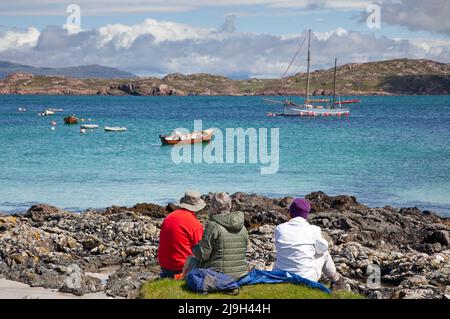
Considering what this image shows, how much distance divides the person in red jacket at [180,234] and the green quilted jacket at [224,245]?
1.01 m

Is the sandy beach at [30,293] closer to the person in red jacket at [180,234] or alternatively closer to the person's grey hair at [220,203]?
the person in red jacket at [180,234]

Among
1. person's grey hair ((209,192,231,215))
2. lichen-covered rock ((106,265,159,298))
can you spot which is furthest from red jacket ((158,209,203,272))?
person's grey hair ((209,192,231,215))

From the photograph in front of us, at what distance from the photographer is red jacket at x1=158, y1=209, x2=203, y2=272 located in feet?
45.0

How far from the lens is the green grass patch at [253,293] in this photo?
12602 millimetres

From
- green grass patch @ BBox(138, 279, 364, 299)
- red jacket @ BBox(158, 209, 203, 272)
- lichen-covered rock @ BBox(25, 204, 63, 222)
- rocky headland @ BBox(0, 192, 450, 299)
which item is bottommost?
lichen-covered rock @ BBox(25, 204, 63, 222)

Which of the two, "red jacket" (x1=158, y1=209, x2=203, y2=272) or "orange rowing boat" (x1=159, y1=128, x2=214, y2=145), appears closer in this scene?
"red jacket" (x1=158, y1=209, x2=203, y2=272)

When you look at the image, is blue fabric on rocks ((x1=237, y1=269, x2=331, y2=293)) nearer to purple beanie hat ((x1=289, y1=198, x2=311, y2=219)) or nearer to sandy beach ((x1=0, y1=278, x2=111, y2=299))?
purple beanie hat ((x1=289, y1=198, x2=311, y2=219))

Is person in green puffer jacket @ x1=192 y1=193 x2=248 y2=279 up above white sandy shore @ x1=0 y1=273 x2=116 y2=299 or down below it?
above

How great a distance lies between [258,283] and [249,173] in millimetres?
36169

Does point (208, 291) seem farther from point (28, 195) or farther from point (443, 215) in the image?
point (28, 195)

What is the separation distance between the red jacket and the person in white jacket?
5.21ft

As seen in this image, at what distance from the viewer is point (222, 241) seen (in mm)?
12602

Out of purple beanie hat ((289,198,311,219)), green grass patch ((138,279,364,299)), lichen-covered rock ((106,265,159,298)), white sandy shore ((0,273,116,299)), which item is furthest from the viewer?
lichen-covered rock ((106,265,159,298))

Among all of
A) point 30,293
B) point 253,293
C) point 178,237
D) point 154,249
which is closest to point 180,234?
point 178,237
